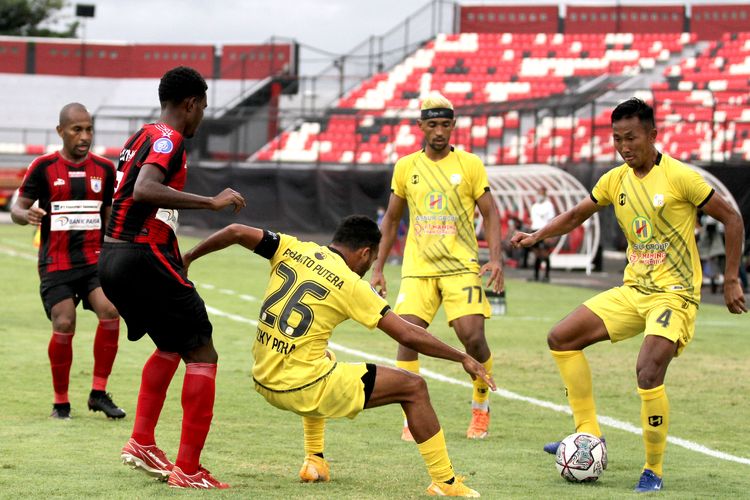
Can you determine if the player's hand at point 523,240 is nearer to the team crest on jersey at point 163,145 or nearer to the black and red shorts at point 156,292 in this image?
the black and red shorts at point 156,292

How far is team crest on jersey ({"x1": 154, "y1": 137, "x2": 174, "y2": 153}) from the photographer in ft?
21.7

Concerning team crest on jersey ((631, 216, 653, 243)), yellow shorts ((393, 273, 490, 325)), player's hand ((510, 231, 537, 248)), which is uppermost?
team crest on jersey ((631, 216, 653, 243))

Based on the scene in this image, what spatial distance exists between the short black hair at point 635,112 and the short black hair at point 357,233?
5.41 feet

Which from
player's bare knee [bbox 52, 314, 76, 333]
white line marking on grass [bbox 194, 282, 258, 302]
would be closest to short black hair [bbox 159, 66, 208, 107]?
player's bare knee [bbox 52, 314, 76, 333]

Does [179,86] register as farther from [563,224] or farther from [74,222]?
[74,222]

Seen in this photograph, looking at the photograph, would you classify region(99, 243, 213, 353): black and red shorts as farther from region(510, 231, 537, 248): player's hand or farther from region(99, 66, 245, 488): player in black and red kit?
region(510, 231, 537, 248): player's hand

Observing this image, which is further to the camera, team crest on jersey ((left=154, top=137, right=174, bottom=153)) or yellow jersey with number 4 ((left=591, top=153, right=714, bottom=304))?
yellow jersey with number 4 ((left=591, top=153, right=714, bottom=304))

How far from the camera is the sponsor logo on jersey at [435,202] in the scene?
901 cm

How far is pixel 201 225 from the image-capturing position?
4262 cm

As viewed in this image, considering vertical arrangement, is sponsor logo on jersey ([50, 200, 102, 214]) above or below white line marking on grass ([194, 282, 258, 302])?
above

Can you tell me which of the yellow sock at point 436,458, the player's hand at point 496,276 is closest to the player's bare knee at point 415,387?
the yellow sock at point 436,458

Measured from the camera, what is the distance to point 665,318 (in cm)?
726

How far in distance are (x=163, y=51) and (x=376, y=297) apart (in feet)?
188

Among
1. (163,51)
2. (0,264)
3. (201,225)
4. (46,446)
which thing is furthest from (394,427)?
(163,51)
